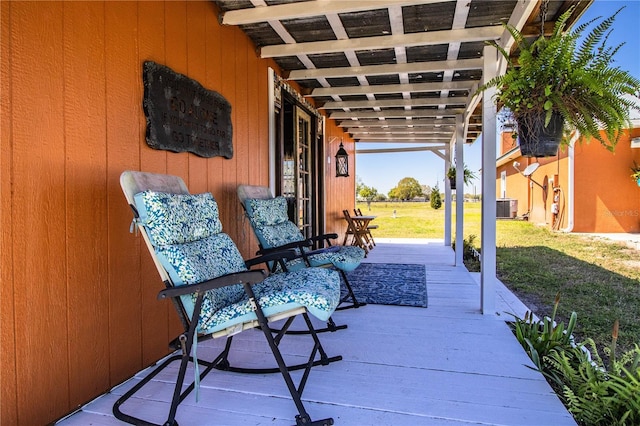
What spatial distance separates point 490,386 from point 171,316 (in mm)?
1806

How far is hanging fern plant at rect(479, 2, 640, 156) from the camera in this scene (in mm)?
2006

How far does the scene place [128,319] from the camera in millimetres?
1926

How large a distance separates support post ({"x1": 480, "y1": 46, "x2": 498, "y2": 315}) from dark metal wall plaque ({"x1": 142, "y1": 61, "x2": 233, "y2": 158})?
2010mm

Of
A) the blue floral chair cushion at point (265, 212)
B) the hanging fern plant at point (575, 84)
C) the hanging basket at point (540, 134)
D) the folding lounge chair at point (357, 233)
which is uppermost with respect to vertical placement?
the hanging fern plant at point (575, 84)

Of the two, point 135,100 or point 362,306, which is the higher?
point 135,100

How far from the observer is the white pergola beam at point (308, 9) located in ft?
7.97

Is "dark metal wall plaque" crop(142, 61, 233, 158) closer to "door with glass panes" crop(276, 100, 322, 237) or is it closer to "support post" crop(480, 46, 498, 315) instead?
"door with glass panes" crop(276, 100, 322, 237)

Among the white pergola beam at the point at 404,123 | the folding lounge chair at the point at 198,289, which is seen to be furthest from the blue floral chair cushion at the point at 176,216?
the white pergola beam at the point at 404,123

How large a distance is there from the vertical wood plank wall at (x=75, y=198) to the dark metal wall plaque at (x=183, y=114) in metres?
0.07

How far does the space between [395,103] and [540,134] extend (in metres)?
2.95

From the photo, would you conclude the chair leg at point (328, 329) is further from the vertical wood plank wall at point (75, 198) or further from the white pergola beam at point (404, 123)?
the white pergola beam at point (404, 123)

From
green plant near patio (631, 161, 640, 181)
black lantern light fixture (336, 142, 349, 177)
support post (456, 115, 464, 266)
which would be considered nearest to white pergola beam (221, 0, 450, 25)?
support post (456, 115, 464, 266)

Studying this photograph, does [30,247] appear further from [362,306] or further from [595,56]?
[595,56]

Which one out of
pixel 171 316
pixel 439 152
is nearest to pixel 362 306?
pixel 171 316
